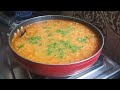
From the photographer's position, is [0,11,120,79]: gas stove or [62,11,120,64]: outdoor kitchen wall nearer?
[0,11,120,79]: gas stove

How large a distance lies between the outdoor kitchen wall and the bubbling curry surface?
139 millimetres

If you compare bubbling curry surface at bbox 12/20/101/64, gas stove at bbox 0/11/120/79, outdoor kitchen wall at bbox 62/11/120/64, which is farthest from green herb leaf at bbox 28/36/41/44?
outdoor kitchen wall at bbox 62/11/120/64

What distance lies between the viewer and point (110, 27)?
103cm

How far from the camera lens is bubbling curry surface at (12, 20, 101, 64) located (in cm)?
78

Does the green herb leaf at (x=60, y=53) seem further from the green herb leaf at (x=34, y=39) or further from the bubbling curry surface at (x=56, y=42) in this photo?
the green herb leaf at (x=34, y=39)

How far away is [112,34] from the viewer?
103 cm

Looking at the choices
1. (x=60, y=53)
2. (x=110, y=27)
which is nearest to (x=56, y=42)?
(x=60, y=53)

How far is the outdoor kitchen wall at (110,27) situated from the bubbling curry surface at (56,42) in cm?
14

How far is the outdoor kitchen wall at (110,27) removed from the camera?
98 centimetres

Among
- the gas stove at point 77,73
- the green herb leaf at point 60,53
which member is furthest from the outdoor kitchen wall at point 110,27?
the green herb leaf at point 60,53

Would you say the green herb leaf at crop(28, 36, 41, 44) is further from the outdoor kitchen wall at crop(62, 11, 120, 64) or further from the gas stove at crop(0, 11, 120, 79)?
the outdoor kitchen wall at crop(62, 11, 120, 64)

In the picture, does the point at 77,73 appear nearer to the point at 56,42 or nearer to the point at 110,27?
the point at 56,42

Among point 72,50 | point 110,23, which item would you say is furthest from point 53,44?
point 110,23
